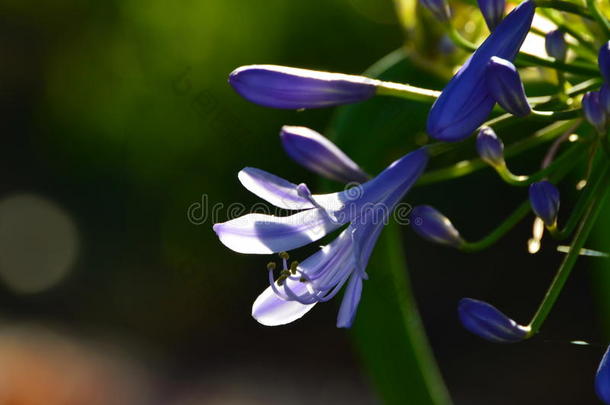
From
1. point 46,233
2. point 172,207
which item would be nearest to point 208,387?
point 172,207

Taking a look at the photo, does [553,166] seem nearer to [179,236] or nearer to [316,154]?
[316,154]

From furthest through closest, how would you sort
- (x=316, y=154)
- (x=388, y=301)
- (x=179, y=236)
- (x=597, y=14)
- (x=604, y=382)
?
(x=179, y=236) < (x=388, y=301) < (x=316, y=154) < (x=597, y=14) < (x=604, y=382)

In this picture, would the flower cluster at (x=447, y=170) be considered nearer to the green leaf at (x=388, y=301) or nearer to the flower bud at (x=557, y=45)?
the flower bud at (x=557, y=45)

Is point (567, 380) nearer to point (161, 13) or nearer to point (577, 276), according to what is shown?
point (577, 276)

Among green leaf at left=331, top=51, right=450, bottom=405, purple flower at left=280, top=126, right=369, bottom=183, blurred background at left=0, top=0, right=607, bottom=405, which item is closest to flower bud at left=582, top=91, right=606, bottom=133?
purple flower at left=280, top=126, right=369, bottom=183

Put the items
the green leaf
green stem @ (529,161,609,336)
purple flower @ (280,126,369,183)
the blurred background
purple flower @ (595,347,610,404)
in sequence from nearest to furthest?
purple flower @ (595,347,610,404)
green stem @ (529,161,609,336)
purple flower @ (280,126,369,183)
the green leaf
the blurred background

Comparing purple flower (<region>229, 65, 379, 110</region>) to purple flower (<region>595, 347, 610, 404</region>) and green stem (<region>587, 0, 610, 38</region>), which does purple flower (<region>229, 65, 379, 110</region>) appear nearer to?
green stem (<region>587, 0, 610, 38</region>)

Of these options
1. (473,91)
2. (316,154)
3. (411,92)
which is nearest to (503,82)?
(473,91)
